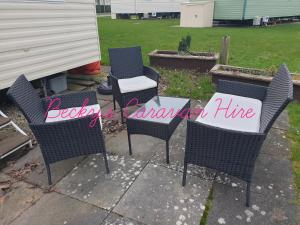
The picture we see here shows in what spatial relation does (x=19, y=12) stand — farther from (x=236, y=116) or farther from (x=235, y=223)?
(x=235, y=223)

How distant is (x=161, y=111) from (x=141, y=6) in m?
26.8

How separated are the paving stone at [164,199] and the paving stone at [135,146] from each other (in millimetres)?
420

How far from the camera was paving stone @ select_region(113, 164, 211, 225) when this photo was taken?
2.40 metres

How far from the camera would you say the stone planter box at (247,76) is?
4.86m

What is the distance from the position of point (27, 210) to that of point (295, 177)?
9.71 feet

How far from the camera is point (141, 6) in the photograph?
2756 cm

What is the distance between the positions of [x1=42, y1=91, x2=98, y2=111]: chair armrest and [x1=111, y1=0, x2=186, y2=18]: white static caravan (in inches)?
1036

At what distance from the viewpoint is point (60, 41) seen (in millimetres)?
5605

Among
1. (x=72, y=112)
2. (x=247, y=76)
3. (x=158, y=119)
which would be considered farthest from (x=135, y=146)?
(x=247, y=76)

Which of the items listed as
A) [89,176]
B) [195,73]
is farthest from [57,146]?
[195,73]

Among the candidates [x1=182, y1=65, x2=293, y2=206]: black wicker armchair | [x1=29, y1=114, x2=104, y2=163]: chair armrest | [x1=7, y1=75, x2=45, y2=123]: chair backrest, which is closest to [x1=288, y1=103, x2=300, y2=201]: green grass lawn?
[x1=182, y1=65, x2=293, y2=206]: black wicker armchair

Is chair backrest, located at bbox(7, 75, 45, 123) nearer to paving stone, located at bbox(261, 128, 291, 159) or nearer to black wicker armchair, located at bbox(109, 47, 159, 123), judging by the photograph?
black wicker armchair, located at bbox(109, 47, 159, 123)

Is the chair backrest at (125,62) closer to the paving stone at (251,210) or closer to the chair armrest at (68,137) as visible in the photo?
the chair armrest at (68,137)

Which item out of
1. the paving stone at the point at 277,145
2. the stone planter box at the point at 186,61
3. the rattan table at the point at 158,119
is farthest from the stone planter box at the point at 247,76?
the rattan table at the point at 158,119
